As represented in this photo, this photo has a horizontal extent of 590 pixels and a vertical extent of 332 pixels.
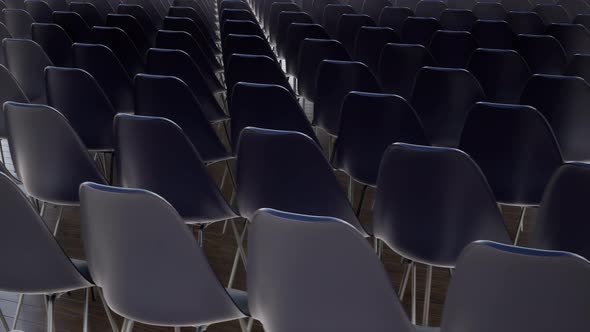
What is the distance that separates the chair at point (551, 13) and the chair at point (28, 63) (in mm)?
5374

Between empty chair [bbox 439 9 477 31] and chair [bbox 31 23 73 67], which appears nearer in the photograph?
chair [bbox 31 23 73 67]

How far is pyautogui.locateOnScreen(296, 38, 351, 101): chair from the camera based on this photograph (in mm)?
5785

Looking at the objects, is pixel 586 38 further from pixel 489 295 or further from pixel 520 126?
pixel 489 295

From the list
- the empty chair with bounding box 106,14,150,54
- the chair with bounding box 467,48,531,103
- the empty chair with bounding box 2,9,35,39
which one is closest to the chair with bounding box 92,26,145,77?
the empty chair with bounding box 106,14,150,54

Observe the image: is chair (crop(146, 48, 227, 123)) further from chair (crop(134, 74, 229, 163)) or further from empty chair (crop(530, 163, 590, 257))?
empty chair (crop(530, 163, 590, 257))

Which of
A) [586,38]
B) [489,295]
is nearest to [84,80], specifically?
[489,295]

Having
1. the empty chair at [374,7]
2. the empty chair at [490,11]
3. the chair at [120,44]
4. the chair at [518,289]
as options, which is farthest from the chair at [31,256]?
Answer: the empty chair at [374,7]

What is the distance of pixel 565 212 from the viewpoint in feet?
8.61

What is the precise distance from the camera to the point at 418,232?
286 centimetres

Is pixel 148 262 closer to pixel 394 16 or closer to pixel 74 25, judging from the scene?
pixel 74 25

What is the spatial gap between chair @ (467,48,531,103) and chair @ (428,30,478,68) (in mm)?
825

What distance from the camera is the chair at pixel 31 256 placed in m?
2.33

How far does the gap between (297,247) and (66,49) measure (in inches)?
183

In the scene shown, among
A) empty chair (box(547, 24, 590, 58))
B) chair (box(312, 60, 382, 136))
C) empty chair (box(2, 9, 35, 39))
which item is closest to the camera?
chair (box(312, 60, 382, 136))
